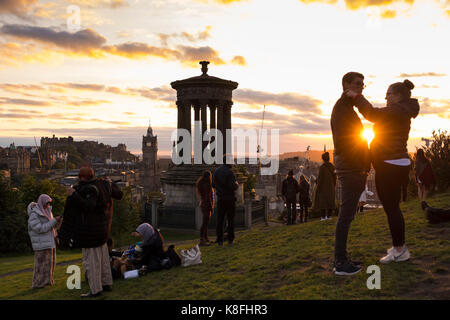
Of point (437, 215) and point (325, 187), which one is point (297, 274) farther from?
point (325, 187)

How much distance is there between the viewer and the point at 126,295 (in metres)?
6.77

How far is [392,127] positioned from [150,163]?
15693 centimetres

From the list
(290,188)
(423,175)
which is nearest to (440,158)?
(423,175)

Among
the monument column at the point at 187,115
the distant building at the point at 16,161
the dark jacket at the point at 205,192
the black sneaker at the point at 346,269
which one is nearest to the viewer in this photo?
the black sneaker at the point at 346,269

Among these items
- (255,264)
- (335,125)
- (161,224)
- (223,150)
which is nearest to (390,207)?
(335,125)

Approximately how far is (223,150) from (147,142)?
→ 14461cm

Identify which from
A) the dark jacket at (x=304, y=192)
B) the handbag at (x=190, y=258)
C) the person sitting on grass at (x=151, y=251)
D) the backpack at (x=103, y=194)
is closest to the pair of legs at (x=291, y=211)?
the dark jacket at (x=304, y=192)

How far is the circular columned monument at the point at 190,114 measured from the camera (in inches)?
986

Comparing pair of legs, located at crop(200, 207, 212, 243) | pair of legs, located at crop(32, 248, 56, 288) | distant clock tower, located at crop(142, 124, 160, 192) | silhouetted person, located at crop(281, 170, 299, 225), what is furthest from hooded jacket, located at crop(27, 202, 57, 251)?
distant clock tower, located at crop(142, 124, 160, 192)

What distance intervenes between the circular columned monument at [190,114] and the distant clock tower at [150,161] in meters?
Result: 112

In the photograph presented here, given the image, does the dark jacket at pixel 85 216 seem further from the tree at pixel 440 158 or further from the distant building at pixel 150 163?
the distant building at pixel 150 163

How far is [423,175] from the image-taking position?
13.1 meters
